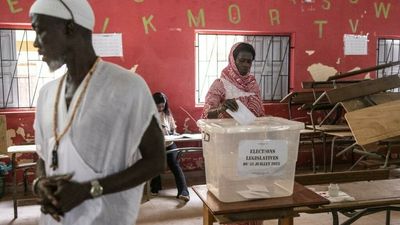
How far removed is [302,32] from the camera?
5887 mm

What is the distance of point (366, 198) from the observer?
7.05 feet

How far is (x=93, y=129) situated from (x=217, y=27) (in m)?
4.60

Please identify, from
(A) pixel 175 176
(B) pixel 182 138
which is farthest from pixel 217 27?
(A) pixel 175 176

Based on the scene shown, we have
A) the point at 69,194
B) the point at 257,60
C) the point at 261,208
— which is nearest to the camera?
the point at 69,194

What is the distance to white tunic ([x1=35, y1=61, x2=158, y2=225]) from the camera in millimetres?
1084

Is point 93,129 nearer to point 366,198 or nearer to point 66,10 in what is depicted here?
point 66,10

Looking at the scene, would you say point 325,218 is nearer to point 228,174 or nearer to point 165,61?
point 228,174

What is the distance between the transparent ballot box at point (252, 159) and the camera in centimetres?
180

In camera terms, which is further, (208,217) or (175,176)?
(175,176)

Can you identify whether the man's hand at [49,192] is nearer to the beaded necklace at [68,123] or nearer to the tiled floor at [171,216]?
the beaded necklace at [68,123]

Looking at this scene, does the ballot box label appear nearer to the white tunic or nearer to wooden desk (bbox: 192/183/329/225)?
wooden desk (bbox: 192/183/329/225)

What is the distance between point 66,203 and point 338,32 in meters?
5.78

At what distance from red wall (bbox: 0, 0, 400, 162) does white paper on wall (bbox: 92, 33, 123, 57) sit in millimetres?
70

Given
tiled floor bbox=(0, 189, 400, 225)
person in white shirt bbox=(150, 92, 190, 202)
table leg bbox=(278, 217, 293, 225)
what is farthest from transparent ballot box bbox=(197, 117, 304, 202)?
person in white shirt bbox=(150, 92, 190, 202)
